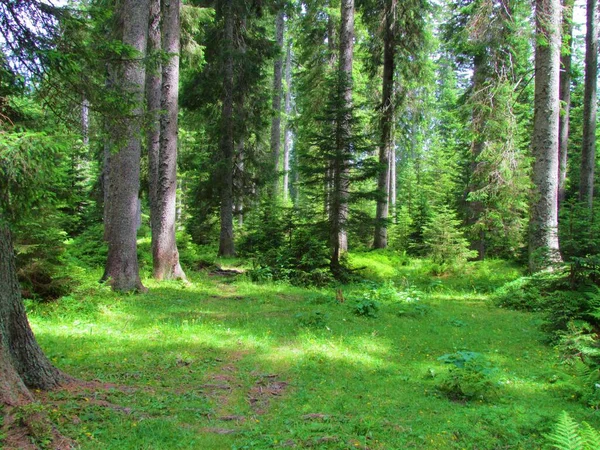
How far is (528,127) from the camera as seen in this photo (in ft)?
72.4

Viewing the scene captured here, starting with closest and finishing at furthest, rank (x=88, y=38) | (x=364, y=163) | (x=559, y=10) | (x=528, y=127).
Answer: (x=88, y=38) < (x=559, y=10) < (x=364, y=163) < (x=528, y=127)

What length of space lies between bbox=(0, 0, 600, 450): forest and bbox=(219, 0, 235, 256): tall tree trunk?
10cm

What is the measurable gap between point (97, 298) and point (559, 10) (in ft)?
41.8

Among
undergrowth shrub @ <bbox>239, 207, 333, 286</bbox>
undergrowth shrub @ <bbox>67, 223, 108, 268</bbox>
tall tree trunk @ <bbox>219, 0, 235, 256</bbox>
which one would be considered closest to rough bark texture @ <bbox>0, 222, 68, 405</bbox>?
undergrowth shrub @ <bbox>67, 223, 108, 268</bbox>

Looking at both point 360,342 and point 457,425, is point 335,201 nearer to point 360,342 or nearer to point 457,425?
point 360,342

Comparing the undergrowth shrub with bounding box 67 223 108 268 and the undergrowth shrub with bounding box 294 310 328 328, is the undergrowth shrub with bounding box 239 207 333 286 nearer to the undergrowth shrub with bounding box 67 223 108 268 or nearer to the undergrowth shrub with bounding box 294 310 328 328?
the undergrowth shrub with bounding box 294 310 328 328

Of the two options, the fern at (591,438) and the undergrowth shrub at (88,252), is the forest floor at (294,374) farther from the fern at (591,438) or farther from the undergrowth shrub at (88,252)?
the undergrowth shrub at (88,252)

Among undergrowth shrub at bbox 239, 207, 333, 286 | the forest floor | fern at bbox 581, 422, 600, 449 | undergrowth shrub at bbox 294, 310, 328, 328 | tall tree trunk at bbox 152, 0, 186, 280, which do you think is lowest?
the forest floor

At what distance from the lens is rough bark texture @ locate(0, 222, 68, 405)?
355 centimetres

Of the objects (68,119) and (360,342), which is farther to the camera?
(360,342)

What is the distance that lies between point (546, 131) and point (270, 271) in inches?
334

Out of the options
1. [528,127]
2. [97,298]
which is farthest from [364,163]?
[528,127]

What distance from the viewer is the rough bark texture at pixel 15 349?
3.55 m

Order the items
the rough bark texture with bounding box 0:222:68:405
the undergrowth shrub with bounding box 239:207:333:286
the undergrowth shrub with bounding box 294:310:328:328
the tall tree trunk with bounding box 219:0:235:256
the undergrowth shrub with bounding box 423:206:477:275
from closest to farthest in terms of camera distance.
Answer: the rough bark texture with bounding box 0:222:68:405 → the undergrowth shrub with bounding box 294:310:328:328 → the undergrowth shrub with bounding box 239:207:333:286 → the undergrowth shrub with bounding box 423:206:477:275 → the tall tree trunk with bounding box 219:0:235:256
